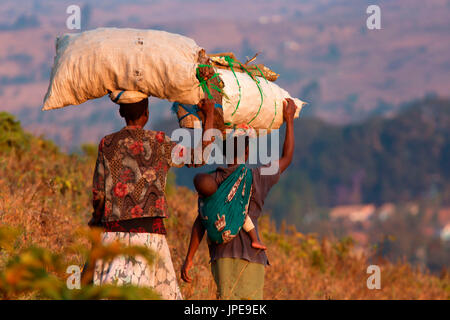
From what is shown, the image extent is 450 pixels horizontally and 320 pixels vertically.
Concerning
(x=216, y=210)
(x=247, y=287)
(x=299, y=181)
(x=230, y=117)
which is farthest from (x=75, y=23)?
(x=299, y=181)

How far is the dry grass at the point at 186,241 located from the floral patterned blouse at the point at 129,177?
103 centimetres

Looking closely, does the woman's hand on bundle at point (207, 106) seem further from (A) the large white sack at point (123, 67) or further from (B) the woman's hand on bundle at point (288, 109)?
(B) the woman's hand on bundle at point (288, 109)

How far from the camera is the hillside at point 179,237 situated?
5840 millimetres

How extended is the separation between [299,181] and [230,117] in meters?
128

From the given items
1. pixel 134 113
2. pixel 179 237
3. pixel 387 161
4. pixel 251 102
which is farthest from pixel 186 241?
pixel 387 161

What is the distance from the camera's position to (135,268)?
3.74m

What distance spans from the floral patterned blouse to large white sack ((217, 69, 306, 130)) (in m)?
0.67

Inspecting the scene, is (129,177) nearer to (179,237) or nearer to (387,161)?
(179,237)

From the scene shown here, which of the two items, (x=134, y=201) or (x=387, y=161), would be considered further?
(x=387, y=161)

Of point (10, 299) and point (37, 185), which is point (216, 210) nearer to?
point (10, 299)

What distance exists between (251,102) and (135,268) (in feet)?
4.40

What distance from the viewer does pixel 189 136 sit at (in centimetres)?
411
